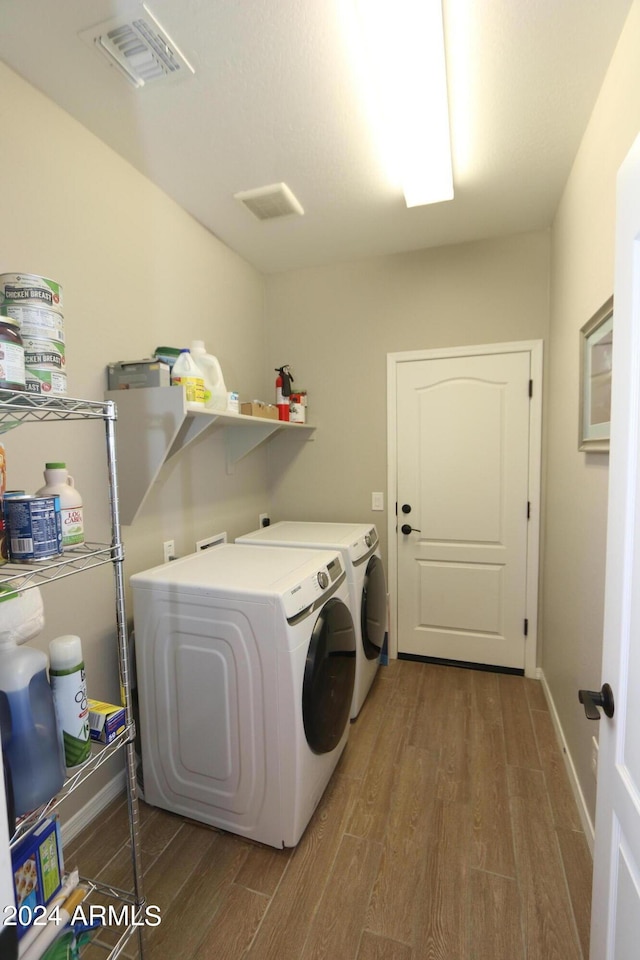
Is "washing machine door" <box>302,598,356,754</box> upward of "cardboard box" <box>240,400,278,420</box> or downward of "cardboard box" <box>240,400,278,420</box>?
downward

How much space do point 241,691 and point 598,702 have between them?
3.37 ft

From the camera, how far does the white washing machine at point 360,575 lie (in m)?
2.06

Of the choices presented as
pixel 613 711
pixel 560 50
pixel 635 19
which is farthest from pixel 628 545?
pixel 560 50

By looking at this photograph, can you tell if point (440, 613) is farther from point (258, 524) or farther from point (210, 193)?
point (210, 193)

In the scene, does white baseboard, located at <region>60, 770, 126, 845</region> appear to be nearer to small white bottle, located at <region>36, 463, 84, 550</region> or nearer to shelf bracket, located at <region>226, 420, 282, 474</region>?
small white bottle, located at <region>36, 463, 84, 550</region>

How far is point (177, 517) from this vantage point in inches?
82.4

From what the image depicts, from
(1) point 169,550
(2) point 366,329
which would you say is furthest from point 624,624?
(2) point 366,329

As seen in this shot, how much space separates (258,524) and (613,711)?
7.54ft

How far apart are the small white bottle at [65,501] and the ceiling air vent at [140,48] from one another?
1.25m

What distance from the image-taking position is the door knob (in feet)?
2.77

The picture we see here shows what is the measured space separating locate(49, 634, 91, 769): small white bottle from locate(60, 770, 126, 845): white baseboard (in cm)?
83

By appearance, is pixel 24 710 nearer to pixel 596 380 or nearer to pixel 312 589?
pixel 312 589

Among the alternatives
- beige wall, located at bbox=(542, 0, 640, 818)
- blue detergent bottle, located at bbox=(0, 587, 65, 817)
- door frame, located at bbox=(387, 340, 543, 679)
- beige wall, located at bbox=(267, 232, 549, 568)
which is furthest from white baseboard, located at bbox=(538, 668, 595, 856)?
blue detergent bottle, located at bbox=(0, 587, 65, 817)

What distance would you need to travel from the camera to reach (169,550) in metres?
2.02
